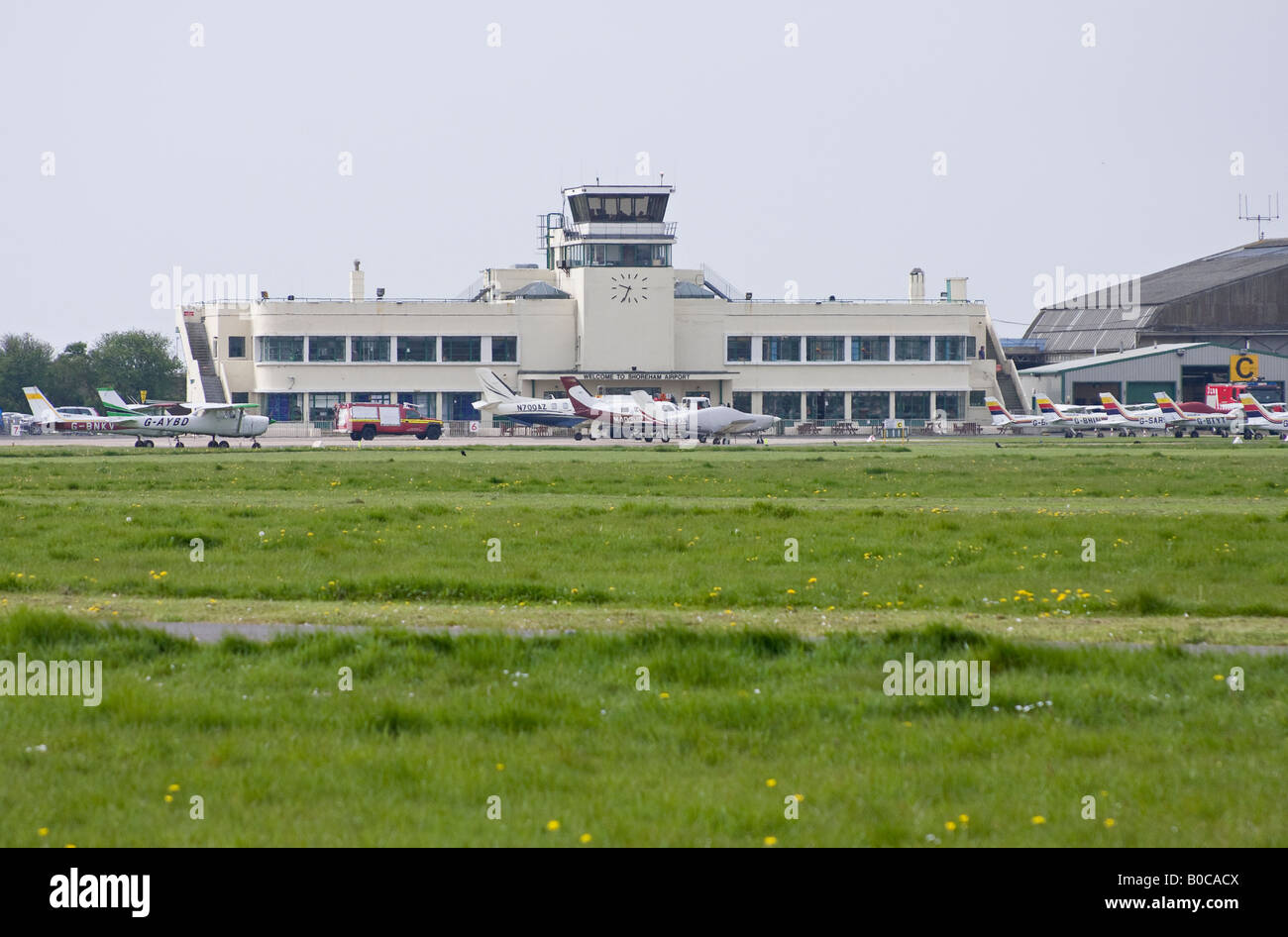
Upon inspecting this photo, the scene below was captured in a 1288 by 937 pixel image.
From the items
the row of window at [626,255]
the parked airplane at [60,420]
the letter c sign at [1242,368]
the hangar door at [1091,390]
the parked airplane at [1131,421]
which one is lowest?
the parked airplane at [1131,421]

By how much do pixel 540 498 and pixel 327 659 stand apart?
75.3 ft

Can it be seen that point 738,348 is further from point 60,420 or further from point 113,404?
point 60,420

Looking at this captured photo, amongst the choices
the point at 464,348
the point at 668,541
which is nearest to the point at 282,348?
the point at 464,348

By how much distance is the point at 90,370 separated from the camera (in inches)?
5655

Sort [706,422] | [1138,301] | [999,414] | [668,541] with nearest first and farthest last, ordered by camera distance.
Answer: [668,541], [706,422], [999,414], [1138,301]

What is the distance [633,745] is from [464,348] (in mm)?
116781

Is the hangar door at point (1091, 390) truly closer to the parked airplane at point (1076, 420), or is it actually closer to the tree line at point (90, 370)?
the parked airplane at point (1076, 420)

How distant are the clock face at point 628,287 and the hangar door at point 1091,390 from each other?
142 feet

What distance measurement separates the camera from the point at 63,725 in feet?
35.2

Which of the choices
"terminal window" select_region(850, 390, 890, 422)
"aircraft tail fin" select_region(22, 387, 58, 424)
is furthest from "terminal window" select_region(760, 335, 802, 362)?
"aircraft tail fin" select_region(22, 387, 58, 424)

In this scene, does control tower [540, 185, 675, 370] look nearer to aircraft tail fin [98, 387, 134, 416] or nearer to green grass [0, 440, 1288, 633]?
aircraft tail fin [98, 387, 134, 416]

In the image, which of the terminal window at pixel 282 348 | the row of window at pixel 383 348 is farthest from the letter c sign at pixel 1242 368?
the terminal window at pixel 282 348

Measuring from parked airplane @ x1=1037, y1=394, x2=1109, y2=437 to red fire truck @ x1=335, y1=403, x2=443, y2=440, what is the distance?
47.5 metres

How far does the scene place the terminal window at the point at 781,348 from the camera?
12862cm
